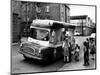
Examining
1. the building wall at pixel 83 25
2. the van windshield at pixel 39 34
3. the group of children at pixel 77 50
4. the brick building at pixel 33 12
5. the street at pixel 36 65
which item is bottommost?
the street at pixel 36 65

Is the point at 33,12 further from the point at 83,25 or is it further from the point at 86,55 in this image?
the point at 86,55

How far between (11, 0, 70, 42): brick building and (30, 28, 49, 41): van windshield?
12cm

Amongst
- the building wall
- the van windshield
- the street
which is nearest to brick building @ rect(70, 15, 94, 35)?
the building wall

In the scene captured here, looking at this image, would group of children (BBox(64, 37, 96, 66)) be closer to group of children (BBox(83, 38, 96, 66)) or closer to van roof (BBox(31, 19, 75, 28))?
group of children (BBox(83, 38, 96, 66))

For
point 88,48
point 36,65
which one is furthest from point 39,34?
point 88,48

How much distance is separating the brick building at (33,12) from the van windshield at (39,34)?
→ 122 millimetres

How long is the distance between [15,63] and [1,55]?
0.20 meters

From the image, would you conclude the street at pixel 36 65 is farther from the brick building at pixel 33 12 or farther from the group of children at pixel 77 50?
the brick building at pixel 33 12

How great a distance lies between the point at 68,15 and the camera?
2.34 meters

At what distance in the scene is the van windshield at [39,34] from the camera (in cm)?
217

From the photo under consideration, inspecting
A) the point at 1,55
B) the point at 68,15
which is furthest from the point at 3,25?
the point at 68,15

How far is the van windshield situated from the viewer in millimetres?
2172

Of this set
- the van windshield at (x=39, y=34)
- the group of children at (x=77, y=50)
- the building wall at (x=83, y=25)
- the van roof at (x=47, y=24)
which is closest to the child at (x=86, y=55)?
the group of children at (x=77, y=50)

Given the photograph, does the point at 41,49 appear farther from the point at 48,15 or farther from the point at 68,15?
the point at 68,15
